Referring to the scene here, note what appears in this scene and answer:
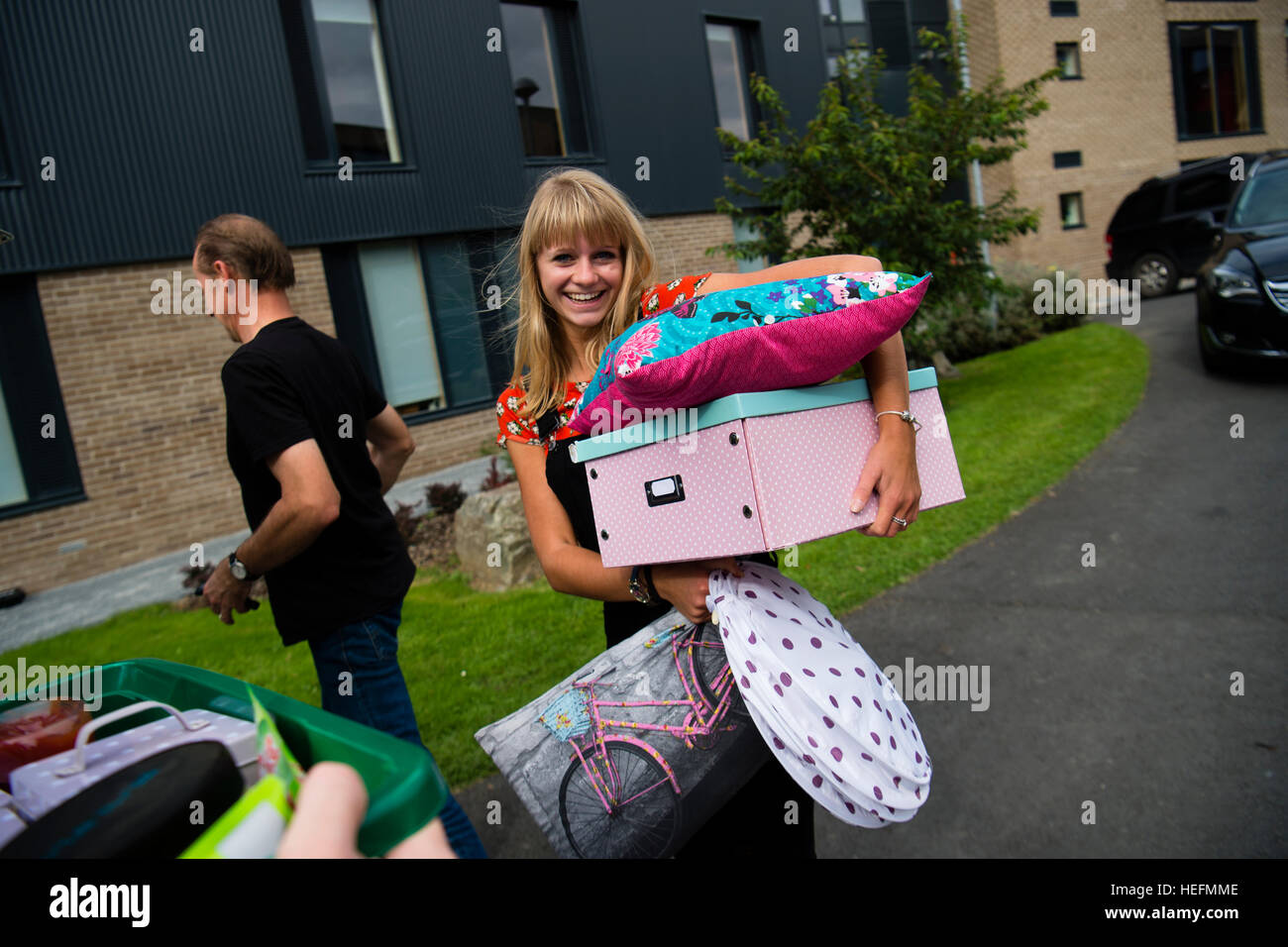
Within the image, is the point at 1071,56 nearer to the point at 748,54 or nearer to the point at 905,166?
the point at 748,54

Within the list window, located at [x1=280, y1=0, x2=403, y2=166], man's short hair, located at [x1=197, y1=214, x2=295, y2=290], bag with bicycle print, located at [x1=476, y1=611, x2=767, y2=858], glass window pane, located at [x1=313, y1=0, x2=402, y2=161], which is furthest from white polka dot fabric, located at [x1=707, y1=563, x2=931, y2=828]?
glass window pane, located at [x1=313, y1=0, x2=402, y2=161]

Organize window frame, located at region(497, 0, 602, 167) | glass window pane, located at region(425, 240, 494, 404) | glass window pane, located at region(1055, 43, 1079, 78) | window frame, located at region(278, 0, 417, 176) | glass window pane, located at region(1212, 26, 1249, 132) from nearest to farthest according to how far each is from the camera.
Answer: window frame, located at region(278, 0, 417, 176)
glass window pane, located at region(425, 240, 494, 404)
window frame, located at region(497, 0, 602, 167)
glass window pane, located at region(1055, 43, 1079, 78)
glass window pane, located at region(1212, 26, 1249, 132)

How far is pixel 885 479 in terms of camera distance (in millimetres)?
1507

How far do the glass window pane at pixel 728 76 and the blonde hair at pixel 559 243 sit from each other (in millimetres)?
14036

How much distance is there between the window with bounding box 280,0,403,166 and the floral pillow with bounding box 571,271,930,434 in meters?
11.3

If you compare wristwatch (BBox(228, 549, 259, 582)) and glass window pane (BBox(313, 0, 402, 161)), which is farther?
glass window pane (BBox(313, 0, 402, 161))

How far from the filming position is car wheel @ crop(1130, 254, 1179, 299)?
14805mm

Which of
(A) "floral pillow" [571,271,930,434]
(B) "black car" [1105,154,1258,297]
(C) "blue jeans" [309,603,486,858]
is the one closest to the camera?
(A) "floral pillow" [571,271,930,434]

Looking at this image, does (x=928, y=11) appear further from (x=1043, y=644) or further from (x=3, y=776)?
(x=3, y=776)

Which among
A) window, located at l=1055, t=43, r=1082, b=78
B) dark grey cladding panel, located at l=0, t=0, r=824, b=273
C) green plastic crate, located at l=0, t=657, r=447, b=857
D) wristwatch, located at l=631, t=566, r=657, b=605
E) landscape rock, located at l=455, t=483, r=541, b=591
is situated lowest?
landscape rock, located at l=455, t=483, r=541, b=591

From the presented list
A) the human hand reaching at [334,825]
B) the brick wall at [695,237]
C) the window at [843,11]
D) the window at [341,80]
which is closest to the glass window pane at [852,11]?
the window at [843,11]

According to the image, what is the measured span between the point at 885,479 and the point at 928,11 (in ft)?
71.8

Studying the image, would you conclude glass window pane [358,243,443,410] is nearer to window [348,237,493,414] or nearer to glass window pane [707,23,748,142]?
window [348,237,493,414]

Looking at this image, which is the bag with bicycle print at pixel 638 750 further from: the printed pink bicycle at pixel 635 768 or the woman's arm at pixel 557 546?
the woman's arm at pixel 557 546
